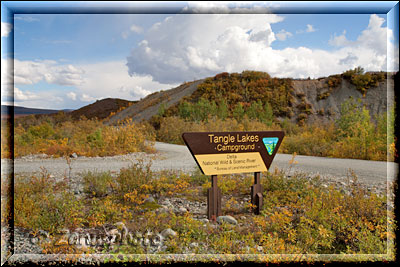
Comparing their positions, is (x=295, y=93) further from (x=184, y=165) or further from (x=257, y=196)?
(x=257, y=196)

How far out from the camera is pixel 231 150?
4387mm

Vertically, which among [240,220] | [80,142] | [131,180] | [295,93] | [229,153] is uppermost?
[295,93]

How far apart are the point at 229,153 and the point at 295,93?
92.3 feet

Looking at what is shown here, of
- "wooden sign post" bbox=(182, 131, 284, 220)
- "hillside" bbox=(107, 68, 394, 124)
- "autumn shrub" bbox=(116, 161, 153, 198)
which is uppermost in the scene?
"hillside" bbox=(107, 68, 394, 124)

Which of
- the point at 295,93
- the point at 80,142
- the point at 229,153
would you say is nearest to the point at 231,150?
the point at 229,153

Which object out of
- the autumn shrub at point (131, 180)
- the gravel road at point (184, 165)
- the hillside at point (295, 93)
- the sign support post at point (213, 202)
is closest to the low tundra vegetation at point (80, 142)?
the gravel road at point (184, 165)

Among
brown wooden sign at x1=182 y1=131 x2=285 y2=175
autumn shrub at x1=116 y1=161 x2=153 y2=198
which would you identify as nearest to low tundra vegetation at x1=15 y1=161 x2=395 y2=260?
autumn shrub at x1=116 y1=161 x2=153 y2=198

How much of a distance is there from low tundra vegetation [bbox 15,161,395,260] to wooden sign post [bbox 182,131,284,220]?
319mm

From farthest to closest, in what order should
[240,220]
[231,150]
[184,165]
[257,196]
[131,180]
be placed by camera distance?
[184,165], [131,180], [257,196], [231,150], [240,220]

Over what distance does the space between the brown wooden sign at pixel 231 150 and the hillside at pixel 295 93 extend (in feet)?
68.9

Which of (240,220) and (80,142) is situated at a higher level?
(80,142)

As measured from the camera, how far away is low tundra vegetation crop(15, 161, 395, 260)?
323cm

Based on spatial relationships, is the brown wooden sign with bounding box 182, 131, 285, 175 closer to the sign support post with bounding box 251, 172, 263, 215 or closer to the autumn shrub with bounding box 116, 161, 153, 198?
the sign support post with bounding box 251, 172, 263, 215

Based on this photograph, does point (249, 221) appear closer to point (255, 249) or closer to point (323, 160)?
point (255, 249)
